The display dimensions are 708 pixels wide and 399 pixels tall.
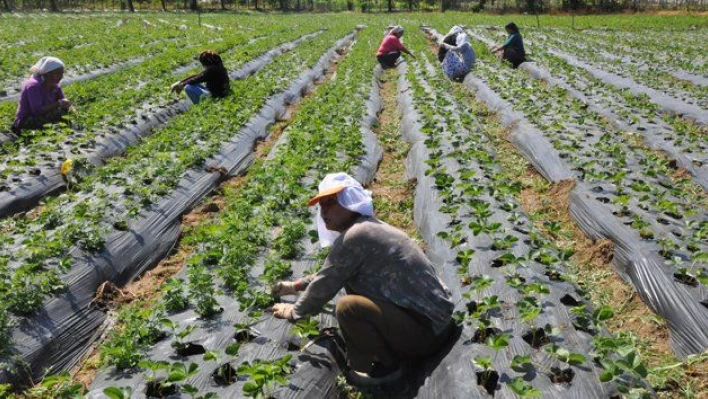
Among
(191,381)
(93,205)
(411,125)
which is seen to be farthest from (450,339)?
(411,125)

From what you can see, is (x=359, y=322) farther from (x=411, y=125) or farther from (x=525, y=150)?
(x=411, y=125)

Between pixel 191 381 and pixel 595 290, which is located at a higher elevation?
pixel 191 381

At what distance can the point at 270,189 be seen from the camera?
6414 mm

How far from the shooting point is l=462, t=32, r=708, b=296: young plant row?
491 cm

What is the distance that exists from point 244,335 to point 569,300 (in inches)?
91.9

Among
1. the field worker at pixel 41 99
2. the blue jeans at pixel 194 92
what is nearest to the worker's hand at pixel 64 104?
the field worker at pixel 41 99

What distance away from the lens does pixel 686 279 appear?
14.9ft

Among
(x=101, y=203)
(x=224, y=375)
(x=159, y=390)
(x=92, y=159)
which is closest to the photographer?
(x=159, y=390)

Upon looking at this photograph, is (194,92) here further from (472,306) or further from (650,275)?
(650,275)

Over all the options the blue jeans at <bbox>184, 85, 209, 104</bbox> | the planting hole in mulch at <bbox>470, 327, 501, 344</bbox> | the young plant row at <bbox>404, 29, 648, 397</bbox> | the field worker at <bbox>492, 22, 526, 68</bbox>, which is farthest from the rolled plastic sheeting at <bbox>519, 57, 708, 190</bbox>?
the blue jeans at <bbox>184, 85, 209, 104</bbox>

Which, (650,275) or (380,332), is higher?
(380,332)

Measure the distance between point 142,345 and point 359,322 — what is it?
143cm

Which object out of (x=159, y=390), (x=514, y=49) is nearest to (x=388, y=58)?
(x=514, y=49)

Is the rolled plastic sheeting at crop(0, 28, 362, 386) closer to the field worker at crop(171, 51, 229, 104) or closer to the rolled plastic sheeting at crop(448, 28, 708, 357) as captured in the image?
the field worker at crop(171, 51, 229, 104)
